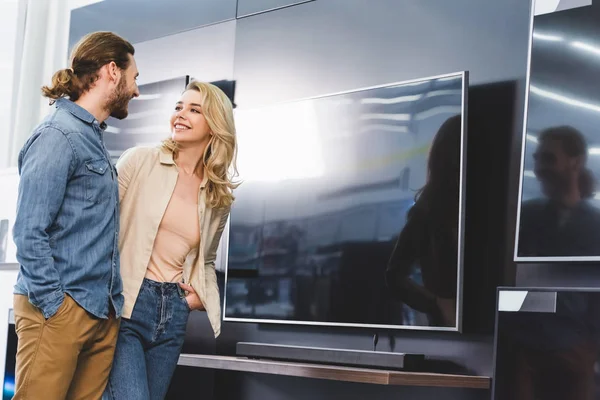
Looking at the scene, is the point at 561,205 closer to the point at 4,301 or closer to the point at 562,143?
the point at 562,143

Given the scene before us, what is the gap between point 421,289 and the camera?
2.88 meters

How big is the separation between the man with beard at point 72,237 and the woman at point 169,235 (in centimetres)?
7

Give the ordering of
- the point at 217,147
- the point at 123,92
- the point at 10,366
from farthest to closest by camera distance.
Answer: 1. the point at 10,366
2. the point at 217,147
3. the point at 123,92

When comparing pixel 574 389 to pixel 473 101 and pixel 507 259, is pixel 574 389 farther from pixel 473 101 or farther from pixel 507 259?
pixel 473 101

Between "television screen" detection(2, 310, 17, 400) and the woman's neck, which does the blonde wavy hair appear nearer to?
the woman's neck

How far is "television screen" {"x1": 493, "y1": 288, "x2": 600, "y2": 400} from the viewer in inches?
92.7

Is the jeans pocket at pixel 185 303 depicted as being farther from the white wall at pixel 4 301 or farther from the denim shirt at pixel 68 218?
the white wall at pixel 4 301

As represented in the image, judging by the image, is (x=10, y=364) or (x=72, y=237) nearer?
(x=72, y=237)

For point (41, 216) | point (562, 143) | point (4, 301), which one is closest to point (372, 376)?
point (562, 143)

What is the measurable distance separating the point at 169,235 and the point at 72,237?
1.18 feet

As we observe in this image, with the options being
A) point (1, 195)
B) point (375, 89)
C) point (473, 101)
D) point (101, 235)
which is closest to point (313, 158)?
point (375, 89)

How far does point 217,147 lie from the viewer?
246 cm

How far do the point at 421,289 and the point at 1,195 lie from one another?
2.27 metres

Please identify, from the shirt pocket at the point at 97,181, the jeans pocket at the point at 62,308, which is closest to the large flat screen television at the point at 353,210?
the shirt pocket at the point at 97,181
